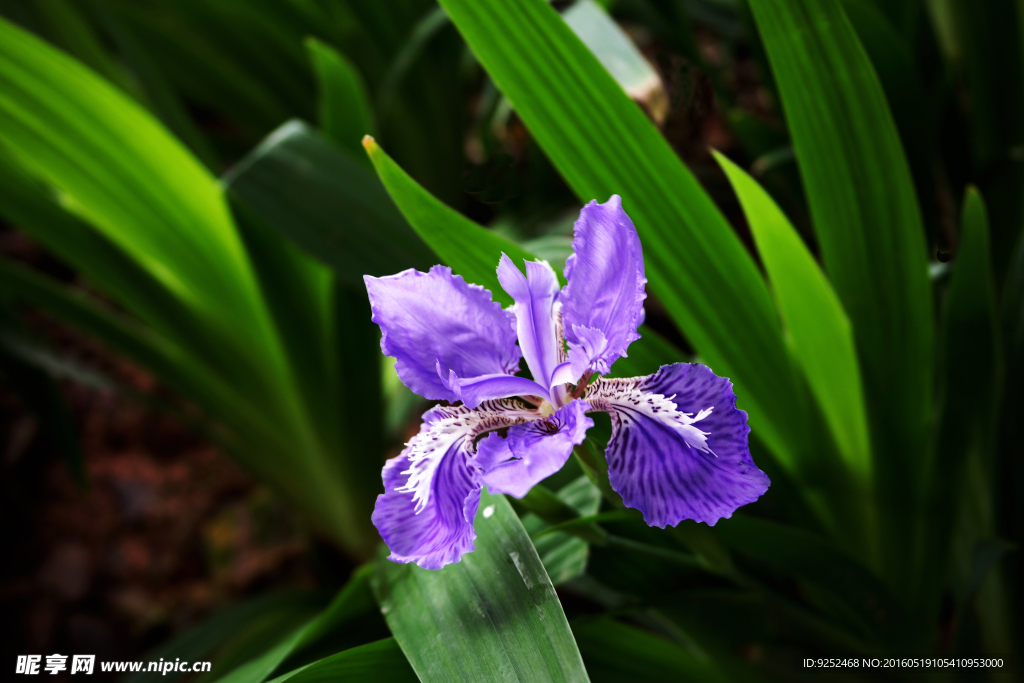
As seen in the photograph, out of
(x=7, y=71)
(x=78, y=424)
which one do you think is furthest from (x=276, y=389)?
(x=78, y=424)

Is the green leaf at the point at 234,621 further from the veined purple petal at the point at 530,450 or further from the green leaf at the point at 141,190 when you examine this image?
the veined purple petal at the point at 530,450

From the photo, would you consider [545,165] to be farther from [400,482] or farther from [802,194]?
[400,482]

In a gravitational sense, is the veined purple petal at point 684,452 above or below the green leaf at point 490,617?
above

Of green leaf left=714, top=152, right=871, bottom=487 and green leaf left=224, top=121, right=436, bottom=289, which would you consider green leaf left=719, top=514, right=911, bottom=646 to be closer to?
green leaf left=714, top=152, right=871, bottom=487

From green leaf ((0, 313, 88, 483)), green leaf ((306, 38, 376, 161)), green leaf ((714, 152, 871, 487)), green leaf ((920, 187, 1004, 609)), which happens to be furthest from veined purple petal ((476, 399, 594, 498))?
green leaf ((0, 313, 88, 483))

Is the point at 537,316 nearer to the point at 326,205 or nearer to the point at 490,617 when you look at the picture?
the point at 490,617

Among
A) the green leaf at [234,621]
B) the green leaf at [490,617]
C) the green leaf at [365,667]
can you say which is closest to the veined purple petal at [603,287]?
the green leaf at [490,617]
